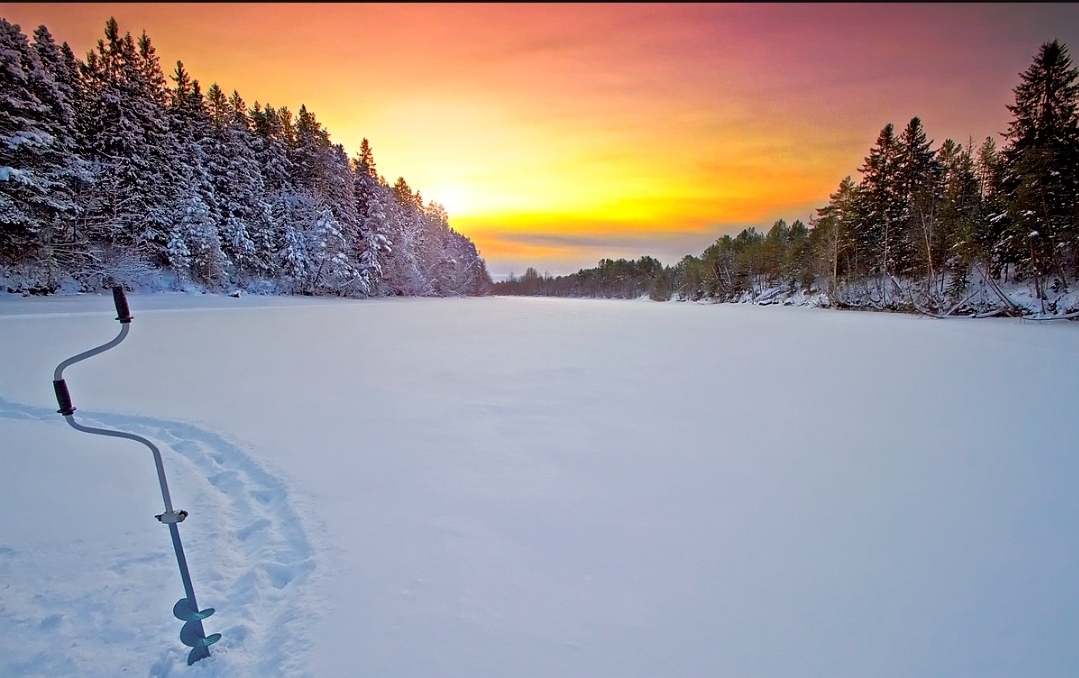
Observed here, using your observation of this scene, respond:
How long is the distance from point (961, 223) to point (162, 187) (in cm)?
4723

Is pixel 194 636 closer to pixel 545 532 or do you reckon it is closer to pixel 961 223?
pixel 545 532

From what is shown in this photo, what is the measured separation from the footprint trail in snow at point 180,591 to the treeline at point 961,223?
30.3 meters

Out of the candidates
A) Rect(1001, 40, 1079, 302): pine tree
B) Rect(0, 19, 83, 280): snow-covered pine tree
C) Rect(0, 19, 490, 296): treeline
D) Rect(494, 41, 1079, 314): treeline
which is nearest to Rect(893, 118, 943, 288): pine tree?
Rect(494, 41, 1079, 314): treeline

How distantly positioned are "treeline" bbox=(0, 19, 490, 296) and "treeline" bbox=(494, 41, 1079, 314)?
137 ft

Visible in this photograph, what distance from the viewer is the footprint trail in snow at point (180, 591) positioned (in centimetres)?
202

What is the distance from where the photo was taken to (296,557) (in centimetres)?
275

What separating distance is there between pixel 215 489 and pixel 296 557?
1429mm

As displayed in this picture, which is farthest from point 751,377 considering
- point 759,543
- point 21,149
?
point 21,149

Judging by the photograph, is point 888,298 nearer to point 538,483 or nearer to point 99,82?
point 538,483

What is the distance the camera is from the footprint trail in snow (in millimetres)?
2021

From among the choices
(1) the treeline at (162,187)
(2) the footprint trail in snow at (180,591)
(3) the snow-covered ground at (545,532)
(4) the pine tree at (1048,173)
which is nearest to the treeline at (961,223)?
(4) the pine tree at (1048,173)

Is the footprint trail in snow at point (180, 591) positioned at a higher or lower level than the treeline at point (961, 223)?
lower

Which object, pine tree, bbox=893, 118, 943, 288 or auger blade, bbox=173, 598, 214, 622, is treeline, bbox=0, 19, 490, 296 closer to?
auger blade, bbox=173, 598, 214, 622

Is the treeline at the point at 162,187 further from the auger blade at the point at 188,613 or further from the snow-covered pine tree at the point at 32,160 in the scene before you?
the auger blade at the point at 188,613
